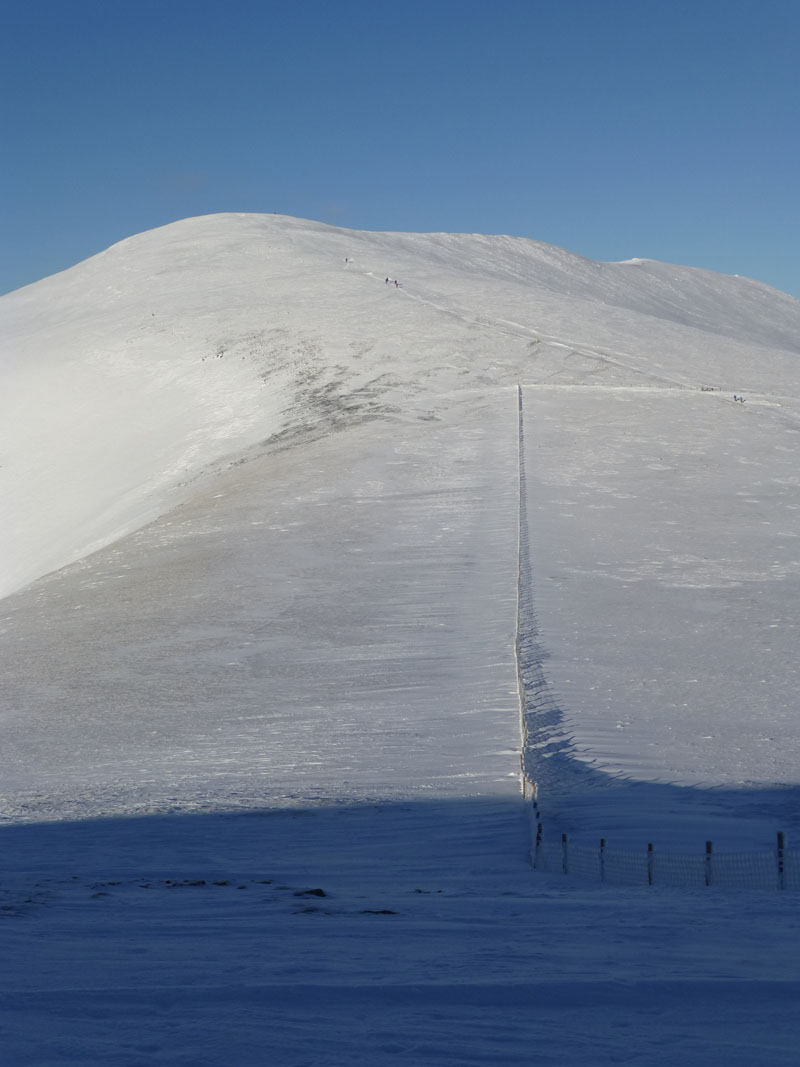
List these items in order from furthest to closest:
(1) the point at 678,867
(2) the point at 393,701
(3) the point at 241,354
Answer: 1. (3) the point at 241,354
2. (2) the point at 393,701
3. (1) the point at 678,867

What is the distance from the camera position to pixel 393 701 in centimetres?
1048

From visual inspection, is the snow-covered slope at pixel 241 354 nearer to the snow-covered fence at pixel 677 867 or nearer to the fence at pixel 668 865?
the fence at pixel 668 865

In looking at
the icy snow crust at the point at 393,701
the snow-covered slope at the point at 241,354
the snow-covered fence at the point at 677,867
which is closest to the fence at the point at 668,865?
the snow-covered fence at the point at 677,867

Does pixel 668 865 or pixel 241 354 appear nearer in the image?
pixel 668 865

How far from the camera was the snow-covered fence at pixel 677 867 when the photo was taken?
237 inches

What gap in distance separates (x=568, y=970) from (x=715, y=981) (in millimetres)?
519

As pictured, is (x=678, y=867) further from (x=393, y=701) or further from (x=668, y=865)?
(x=393, y=701)

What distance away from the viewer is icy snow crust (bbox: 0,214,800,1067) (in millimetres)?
3967

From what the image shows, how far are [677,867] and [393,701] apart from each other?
453 centimetres

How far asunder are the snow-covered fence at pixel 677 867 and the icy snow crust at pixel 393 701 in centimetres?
27

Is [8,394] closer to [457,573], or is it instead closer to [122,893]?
[457,573]

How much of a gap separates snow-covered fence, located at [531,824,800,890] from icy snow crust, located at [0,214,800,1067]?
0.27 metres

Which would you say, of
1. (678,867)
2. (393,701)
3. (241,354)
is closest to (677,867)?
(678,867)

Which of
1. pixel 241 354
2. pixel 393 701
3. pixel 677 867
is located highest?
pixel 241 354
